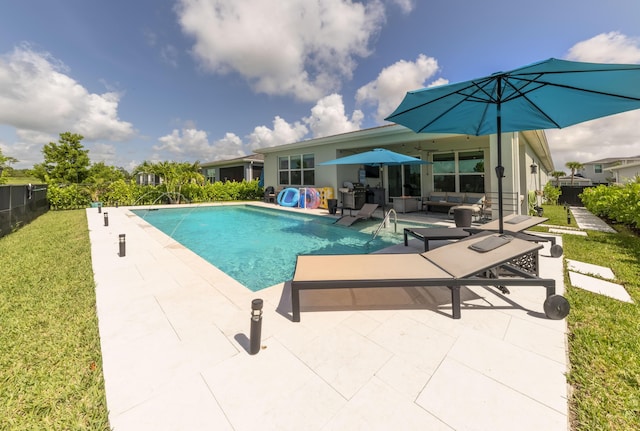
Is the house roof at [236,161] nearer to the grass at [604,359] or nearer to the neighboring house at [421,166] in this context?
the neighboring house at [421,166]

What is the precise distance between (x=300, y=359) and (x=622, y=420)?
7.18 feet

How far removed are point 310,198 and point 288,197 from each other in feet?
6.69

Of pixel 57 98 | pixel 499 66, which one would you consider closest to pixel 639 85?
pixel 499 66

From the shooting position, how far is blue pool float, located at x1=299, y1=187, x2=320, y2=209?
1445 cm

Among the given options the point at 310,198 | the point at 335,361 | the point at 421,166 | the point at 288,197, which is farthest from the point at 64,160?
the point at 335,361

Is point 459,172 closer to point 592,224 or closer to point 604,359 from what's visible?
point 592,224

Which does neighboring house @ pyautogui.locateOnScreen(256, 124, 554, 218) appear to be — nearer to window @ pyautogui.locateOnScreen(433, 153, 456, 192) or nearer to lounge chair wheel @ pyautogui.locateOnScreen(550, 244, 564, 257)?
window @ pyautogui.locateOnScreen(433, 153, 456, 192)

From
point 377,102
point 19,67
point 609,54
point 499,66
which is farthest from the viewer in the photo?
point 377,102

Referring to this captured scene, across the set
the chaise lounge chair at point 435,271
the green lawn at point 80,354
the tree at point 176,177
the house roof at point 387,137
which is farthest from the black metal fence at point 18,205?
the house roof at point 387,137

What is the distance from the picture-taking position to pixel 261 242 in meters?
7.72

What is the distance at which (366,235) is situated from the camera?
8.09m

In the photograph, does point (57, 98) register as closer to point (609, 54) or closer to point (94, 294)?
point (94, 294)

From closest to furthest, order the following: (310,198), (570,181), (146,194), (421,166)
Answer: (421,166)
(310,198)
(146,194)
(570,181)

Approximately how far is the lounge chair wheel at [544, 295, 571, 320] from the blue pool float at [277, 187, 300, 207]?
13151 mm
